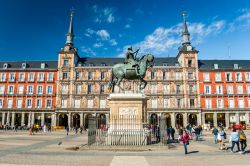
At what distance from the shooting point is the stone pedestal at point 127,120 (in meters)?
15.1

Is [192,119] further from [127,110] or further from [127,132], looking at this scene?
[127,132]

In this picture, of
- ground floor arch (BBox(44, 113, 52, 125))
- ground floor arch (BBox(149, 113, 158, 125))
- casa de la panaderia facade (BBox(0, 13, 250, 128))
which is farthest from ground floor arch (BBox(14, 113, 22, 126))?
ground floor arch (BBox(149, 113, 158, 125))

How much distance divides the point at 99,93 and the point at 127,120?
42.1m

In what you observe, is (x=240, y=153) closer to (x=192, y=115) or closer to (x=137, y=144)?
(x=137, y=144)

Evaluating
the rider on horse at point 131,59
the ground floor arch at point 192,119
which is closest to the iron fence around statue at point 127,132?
the rider on horse at point 131,59

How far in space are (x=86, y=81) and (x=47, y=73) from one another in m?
10.3

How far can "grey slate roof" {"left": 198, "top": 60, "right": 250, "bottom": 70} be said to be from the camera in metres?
58.0

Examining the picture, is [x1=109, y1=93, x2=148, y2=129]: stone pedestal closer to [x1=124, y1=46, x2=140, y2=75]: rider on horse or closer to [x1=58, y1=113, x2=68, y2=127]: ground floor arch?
[x1=124, y1=46, x2=140, y2=75]: rider on horse

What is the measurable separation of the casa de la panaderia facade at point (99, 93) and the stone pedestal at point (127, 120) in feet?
127

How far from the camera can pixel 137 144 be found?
15.1 m

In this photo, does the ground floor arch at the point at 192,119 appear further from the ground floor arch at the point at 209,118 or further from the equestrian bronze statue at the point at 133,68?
the equestrian bronze statue at the point at 133,68

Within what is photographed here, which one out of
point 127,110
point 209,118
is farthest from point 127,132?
point 209,118

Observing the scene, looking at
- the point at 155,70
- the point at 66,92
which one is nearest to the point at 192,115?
the point at 155,70

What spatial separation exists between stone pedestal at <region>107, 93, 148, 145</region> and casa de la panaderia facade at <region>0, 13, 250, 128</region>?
3876 centimetres
